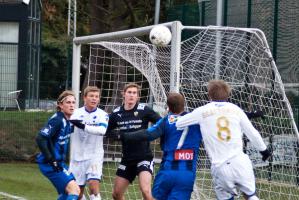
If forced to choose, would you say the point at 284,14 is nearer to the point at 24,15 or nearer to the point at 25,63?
the point at 25,63

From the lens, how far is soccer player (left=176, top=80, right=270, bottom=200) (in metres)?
8.80

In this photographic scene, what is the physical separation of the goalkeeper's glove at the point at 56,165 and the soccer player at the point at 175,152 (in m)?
1.33

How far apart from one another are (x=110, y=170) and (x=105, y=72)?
2422mm

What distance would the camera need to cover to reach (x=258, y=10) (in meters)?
17.9

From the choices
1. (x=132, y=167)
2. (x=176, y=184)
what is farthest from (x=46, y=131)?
(x=176, y=184)

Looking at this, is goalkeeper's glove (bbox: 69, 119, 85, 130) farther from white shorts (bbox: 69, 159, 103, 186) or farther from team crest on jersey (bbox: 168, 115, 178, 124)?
team crest on jersey (bbox: 168, 115, 178, 124)

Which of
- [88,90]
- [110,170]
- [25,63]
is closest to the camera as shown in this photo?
[88,90]

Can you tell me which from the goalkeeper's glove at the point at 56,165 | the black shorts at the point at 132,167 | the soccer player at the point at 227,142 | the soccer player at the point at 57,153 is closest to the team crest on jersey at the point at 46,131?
the soccer player at the point at 57,153

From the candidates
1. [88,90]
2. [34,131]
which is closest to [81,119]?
[88,90]

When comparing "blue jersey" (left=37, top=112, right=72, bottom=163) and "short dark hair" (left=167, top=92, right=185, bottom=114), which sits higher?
"short dark hair" (left=167, top=92, right=185, bottom=114)

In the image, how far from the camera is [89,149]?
37.0ft

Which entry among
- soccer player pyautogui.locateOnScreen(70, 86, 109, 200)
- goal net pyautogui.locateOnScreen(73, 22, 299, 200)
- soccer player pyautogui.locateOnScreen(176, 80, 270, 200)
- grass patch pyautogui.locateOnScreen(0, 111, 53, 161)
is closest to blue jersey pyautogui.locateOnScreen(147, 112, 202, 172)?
soccer player pyautogui.locateOnScreen(176, 80, 270, 200)

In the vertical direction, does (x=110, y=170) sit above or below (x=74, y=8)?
below

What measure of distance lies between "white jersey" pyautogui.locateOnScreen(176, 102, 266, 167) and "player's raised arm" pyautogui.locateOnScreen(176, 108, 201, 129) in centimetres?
1
